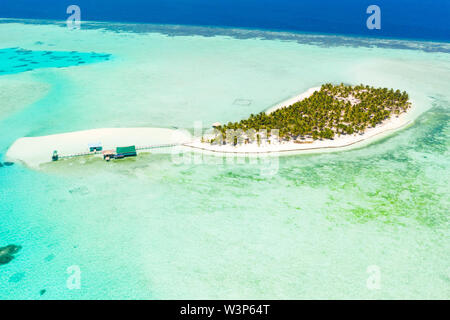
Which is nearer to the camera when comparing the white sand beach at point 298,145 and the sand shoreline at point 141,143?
the sand shoreline at point 141,143

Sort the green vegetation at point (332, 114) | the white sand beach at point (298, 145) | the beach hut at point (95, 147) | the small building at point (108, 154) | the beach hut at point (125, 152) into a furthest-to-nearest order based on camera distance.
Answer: the green vegetation at point (332, 114)
the white sand beach at point (298, 145)
the beach hut at point (95, 147)
the beach hut at point (125, 152)
the small building at point (108, 154)

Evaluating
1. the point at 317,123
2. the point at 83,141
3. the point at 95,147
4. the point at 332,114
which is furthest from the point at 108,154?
the point at 332,114

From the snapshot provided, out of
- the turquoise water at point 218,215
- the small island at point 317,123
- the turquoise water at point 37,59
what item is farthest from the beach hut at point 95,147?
the turquoise water at point 37,59

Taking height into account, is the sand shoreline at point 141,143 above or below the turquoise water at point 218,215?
above

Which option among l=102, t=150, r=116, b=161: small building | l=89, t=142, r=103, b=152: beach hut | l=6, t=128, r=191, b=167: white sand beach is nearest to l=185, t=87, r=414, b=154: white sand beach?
l=6, t=128, r=191, b=167: white sand beach

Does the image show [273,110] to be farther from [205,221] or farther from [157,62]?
[157,62]

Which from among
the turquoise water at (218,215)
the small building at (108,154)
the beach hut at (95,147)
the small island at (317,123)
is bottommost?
the turquoise water at (218,215)

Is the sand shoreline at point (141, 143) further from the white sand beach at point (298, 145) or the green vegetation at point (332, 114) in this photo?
the green vegetation at point (332, 114)
